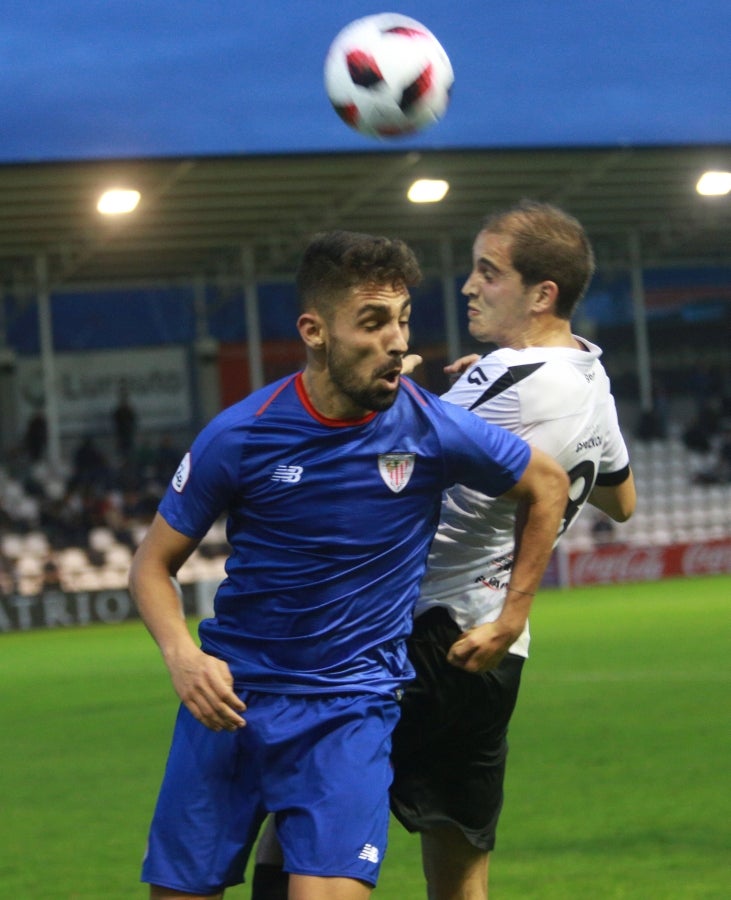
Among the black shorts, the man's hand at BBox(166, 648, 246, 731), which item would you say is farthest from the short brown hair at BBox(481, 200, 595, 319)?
the man's hand at BBox(166, 648, 246, 731)

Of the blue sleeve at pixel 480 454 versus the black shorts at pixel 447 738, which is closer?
the blue sleeve at pixel 480 454

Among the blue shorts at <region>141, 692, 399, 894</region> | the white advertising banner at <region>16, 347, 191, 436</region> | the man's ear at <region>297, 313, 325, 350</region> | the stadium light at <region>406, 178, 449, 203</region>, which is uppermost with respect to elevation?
the stadium light at <region>406, 178, 449, 203</region>

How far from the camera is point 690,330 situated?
37.8 meters

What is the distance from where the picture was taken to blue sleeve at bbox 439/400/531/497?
3787 millimetres

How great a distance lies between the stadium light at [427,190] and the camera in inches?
958

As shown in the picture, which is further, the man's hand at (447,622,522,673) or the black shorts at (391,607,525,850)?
the black shorts at (391,607,525,850)

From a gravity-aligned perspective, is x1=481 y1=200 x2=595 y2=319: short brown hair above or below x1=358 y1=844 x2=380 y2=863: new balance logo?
above

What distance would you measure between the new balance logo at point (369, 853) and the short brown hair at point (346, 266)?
1.24 meters

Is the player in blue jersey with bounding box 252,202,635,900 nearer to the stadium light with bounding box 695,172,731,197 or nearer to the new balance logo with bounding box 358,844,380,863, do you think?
the new balance logo with bounding box 358,844,380,863

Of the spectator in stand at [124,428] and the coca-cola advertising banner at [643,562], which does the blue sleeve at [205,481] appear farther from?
the spectator in stand at [124,428]

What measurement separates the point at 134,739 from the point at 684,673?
4.63 m

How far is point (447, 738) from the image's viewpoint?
438cm

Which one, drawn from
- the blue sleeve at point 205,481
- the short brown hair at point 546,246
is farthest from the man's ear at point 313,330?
the short brown hair at point 546,246

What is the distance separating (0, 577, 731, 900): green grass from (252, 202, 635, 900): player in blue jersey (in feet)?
5.35
